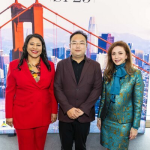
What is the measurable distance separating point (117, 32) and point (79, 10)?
2.46 feet

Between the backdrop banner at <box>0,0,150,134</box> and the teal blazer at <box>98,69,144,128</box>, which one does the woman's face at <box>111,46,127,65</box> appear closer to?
the teal blazer at <box>98,69,144,128</box>

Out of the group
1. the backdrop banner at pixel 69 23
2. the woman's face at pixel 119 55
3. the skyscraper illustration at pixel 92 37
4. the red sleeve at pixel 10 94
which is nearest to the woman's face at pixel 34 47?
the red sleeve at pixel 10 94

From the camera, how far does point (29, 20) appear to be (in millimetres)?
2539

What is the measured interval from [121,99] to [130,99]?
10 centimetres

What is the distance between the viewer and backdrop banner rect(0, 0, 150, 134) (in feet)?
8.13

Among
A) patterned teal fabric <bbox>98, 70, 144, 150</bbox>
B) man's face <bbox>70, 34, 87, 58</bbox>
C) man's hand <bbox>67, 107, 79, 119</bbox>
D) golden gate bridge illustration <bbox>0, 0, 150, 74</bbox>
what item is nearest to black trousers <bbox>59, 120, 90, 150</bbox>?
man's hand <bbox>67, 107, 79, 119</bbox>

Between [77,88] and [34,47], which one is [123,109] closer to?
[77,88]

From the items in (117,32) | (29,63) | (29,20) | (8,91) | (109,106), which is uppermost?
(29,20)

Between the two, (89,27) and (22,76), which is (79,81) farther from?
(89,27)

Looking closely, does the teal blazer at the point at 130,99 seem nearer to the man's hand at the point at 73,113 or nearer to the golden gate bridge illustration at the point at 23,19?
the man's hand at the point at 73,113

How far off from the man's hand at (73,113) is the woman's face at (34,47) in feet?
2.21

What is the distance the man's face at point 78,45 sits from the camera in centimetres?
161

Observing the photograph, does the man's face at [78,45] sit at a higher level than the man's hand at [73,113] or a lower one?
higher

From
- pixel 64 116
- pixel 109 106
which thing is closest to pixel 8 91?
pixel 64 116
